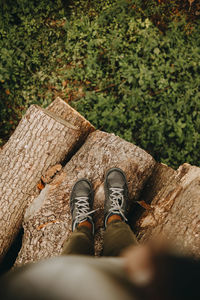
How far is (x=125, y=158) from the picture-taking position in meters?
2.43

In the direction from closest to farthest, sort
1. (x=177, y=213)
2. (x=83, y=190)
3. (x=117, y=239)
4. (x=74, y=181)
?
(x=117, y=239) → (x=177, y=213) → (x=83, y=190) → (x=74, y=181)

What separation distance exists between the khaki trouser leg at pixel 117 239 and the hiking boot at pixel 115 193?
0.73 feet

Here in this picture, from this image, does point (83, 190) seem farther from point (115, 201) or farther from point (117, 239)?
point (117, 239)

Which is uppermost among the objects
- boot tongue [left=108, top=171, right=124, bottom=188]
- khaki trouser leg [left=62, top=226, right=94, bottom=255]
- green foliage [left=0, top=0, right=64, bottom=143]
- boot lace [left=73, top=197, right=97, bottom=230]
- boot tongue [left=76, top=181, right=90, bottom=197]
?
green foliage [left=0, top=0, right=64, bottom=143]

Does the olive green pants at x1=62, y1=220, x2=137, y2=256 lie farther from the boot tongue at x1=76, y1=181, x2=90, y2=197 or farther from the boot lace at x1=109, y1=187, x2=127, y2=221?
the boot tongue at x1=76, y1=181, x2=90, y2=197

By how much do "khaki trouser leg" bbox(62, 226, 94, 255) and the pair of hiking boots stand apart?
153 millimetres

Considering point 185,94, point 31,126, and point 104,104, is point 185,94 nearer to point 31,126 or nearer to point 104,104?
point 104,104

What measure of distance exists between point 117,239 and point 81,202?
25.6 inches

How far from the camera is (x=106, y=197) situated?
2449 millimetres

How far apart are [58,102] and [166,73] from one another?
66.5 inches

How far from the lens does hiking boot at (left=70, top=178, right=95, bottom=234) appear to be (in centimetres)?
225

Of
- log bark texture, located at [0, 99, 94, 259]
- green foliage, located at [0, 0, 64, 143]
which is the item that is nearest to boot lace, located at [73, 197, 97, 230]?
log bark texture, located at [0, 99, 94, 259]

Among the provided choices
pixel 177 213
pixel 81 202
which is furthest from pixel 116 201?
pixel 177 213

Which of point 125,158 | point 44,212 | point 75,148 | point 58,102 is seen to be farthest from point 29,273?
point 58,102
